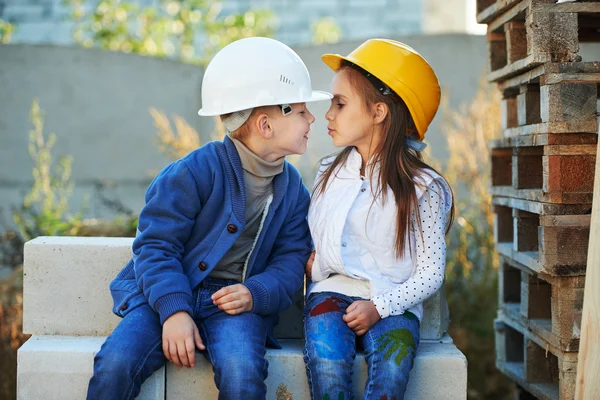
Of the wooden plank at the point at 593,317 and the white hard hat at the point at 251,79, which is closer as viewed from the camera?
the wooden plank at the point at 593,317

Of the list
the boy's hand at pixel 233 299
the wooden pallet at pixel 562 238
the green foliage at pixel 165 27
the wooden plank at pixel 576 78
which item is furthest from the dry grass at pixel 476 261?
the green foliage at pixel 165 27

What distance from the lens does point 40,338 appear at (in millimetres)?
3184

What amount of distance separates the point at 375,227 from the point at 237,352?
2.31 ft

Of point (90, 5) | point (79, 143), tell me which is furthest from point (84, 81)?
point (90, 5)

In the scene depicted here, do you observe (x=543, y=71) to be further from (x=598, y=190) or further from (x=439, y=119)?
(x=439, y=119)

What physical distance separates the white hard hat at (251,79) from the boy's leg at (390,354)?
0.90 meters

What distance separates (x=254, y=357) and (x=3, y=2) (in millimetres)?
8585

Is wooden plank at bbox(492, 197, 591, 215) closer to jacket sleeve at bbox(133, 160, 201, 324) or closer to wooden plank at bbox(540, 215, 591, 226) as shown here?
wooden plank at bbox(540, 215, 591, 226)

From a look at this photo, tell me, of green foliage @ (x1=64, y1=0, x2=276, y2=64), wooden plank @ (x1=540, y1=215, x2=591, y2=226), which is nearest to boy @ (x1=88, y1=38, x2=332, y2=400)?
wooden plank @ (x1=540, y1=215, x2=591, y2=226)

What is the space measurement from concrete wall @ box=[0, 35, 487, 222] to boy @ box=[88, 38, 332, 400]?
4419 millimetres

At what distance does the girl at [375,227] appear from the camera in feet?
9.33

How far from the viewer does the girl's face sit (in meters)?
3.19

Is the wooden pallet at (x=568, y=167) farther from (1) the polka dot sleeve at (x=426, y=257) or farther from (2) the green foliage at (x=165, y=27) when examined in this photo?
(2) the green foliage at (x=165, y=27)

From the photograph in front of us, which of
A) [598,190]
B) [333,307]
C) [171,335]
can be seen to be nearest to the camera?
[598,190]
